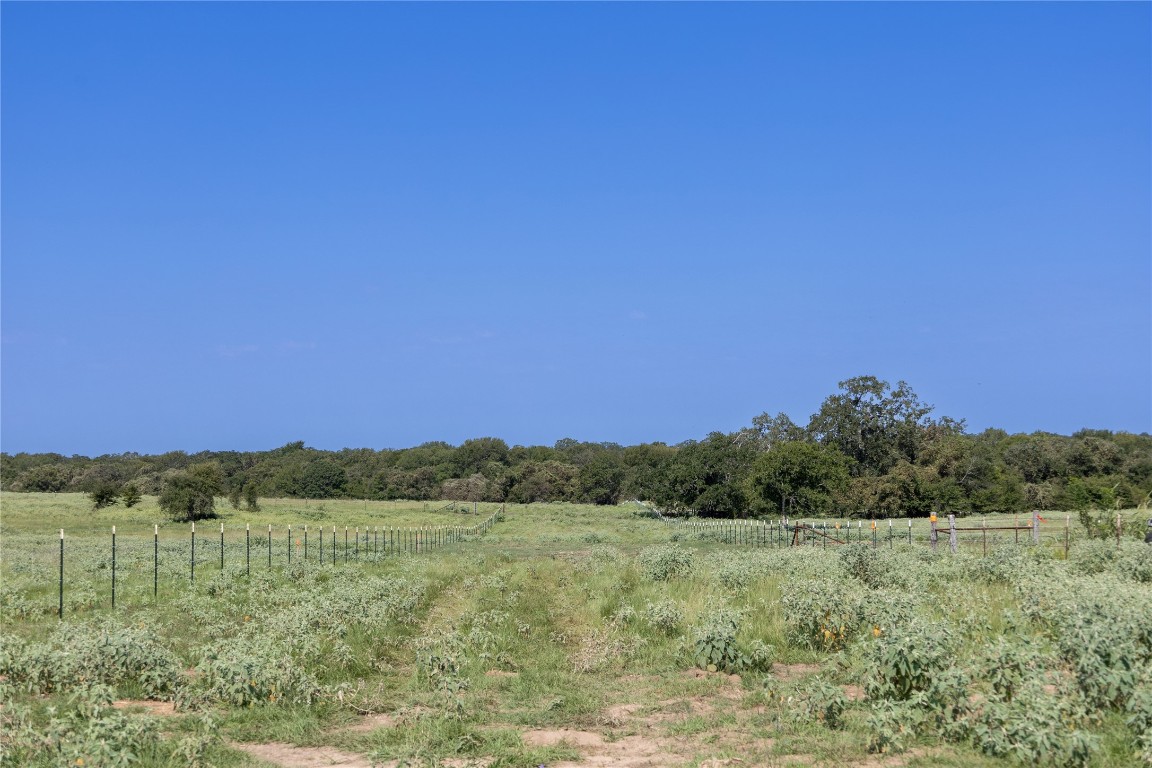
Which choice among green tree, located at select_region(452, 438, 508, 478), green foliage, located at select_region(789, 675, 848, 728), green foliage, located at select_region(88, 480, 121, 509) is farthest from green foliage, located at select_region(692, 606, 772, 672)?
green tree, located at select_region(452, 438, 508, 478)

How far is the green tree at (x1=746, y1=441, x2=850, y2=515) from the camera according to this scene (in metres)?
67.1

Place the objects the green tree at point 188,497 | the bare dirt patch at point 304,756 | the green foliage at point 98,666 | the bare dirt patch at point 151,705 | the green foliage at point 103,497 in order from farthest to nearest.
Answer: the green foliage at point 103,497, the green tree at point 188,497, the green foliage at point 98,666, the bare dirt patch at point 151,705, the bare dirt patch at point 304,756

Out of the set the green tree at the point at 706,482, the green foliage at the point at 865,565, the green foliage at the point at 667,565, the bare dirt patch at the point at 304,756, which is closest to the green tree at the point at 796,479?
the green tree at the point at 706,482

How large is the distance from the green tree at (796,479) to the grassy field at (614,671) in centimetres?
4388

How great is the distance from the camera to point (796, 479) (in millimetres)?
67438

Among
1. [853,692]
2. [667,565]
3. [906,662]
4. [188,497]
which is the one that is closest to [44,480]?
[188,497]

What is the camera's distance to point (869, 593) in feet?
51.5

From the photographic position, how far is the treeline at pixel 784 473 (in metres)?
68.8

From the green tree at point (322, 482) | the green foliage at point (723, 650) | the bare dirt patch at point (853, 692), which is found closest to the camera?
the bare dirt patch at point (853, 692)

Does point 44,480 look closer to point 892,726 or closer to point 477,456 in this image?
point 477,456

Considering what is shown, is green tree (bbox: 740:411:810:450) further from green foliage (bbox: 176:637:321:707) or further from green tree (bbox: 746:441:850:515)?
green foliage (bbox: 176:637:321:707)

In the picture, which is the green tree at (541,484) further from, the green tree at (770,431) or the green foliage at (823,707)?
the green foliage at (823,707)

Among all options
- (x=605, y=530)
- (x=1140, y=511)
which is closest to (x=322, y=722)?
(x=1140, y=511)

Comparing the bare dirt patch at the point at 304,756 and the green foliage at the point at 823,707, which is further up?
the green foliage at the point at 823,707
